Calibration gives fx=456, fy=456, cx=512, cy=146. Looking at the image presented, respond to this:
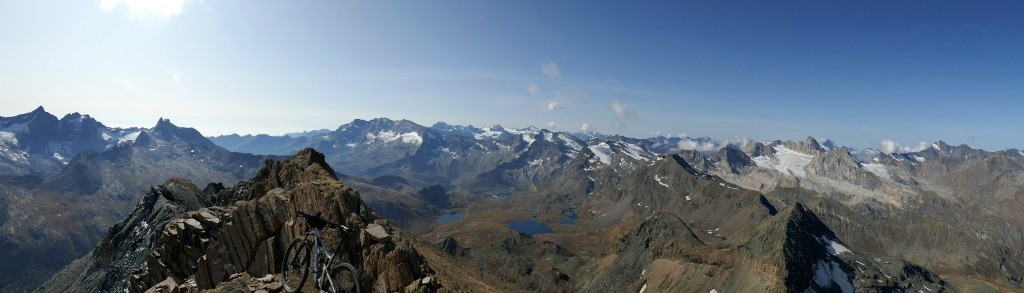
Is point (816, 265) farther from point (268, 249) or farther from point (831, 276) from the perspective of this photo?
point (268, 249)

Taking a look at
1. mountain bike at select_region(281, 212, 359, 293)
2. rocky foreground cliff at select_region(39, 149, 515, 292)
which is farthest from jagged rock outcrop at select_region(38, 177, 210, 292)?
mountain bike at select_region(281, 212, 359, 293)

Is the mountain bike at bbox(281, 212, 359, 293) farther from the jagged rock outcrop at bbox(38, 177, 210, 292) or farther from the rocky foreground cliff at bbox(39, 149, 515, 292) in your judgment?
the jagged rock outcrop at bbox(38, 177, 210, 292)

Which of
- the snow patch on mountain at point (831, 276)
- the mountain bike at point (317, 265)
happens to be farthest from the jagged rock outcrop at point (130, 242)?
the snow patch on mountain at point (831, 276)

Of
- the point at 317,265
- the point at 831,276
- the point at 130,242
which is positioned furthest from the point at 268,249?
the point at 831,276

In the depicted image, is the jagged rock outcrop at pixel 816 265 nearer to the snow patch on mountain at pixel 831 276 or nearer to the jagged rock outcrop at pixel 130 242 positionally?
the snow patch on mountain at pixel 831 276

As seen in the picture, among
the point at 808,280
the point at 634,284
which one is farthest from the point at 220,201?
the point at 808,280
